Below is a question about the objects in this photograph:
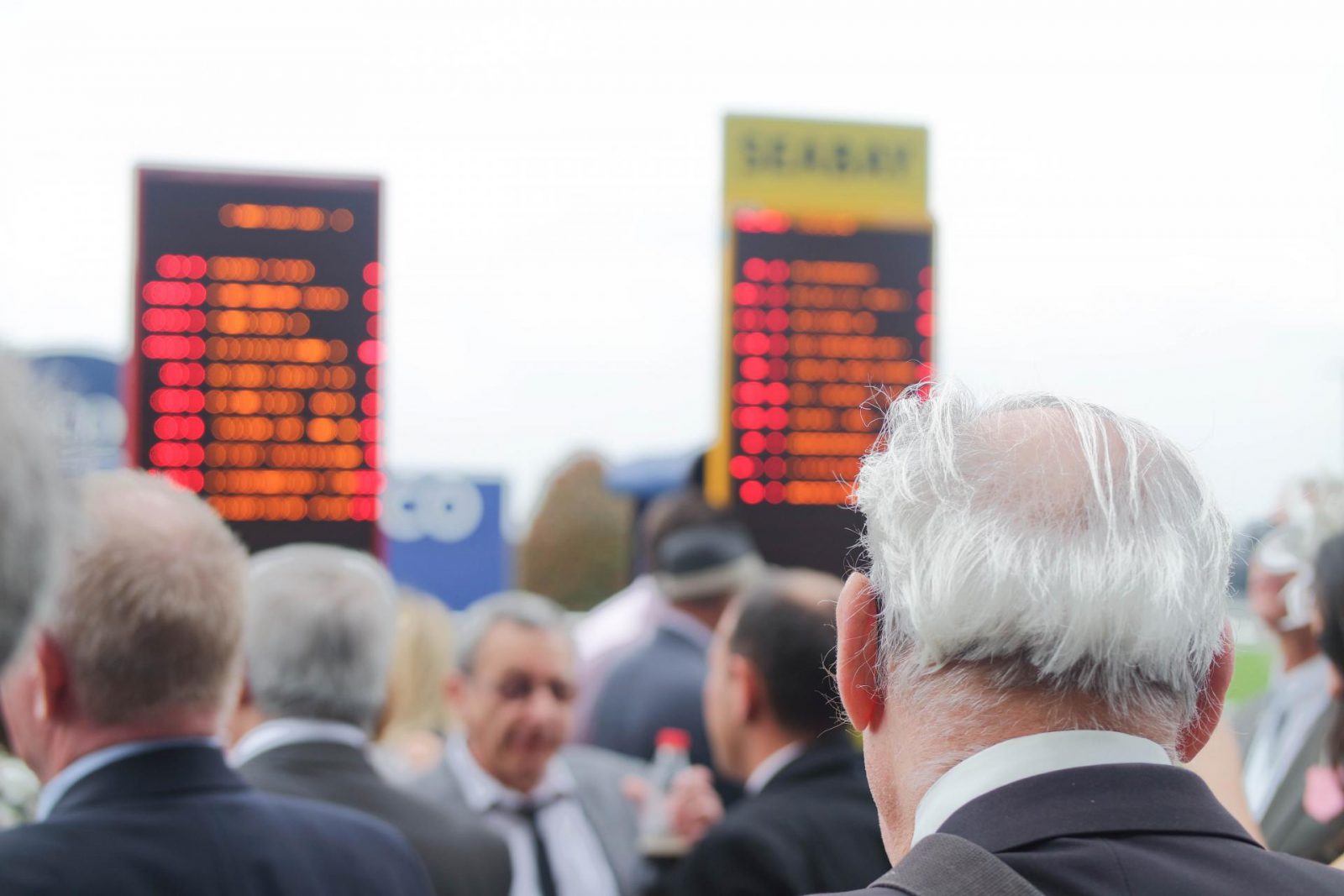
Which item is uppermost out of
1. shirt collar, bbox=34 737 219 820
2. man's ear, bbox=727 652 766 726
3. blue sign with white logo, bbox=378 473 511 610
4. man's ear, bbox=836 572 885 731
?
man's ear, bbox=836 572 885 731

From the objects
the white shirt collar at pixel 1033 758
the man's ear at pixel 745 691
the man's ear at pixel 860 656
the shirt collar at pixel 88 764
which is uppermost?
the man's ear at pixel 860 656

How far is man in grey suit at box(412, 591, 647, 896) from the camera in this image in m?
3.78

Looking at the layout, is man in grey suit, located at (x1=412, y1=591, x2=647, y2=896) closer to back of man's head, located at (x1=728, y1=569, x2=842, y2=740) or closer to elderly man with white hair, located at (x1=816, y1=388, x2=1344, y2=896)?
back of man's head, located at (x1=728, y1=569, x2=842, y2=740)

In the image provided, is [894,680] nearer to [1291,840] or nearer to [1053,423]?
[1053,423]

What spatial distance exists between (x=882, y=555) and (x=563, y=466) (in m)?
38.2

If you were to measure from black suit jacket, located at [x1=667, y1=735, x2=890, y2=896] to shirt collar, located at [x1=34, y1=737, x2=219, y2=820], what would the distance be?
4.06 ft

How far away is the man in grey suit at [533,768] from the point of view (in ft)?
12.4

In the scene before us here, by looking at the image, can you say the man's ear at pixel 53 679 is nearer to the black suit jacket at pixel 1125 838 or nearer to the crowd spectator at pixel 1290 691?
the black suit jacket at pixel 1125 838

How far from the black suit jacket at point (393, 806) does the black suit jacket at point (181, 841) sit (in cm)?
68

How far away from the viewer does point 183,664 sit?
2.04m

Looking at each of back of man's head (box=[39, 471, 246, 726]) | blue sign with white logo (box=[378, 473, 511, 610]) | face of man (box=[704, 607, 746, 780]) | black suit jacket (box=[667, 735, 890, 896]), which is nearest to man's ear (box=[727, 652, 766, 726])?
face of man (box=[704, 607, 746, 780])

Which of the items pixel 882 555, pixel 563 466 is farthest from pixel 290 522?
pixel 563 466

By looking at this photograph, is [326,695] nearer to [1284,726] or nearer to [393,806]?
[393,806]

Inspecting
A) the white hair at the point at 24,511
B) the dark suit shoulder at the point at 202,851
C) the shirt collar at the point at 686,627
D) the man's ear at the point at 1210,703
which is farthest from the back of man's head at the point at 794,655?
the white hair at the point at 24,511
